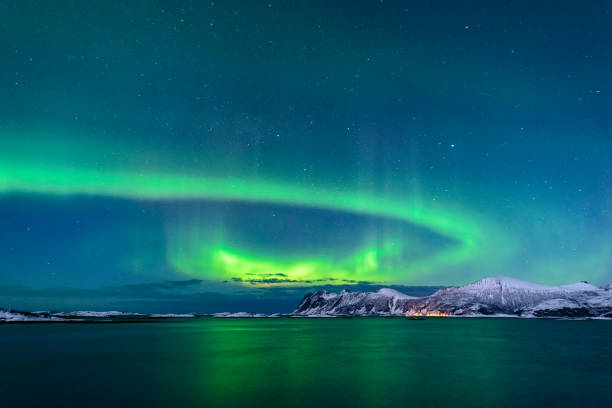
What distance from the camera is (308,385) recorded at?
120 ft

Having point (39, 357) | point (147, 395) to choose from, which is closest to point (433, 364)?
point (147, 395)

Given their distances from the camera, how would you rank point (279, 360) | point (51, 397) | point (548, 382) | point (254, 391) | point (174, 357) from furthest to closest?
point (174, 357)
point (279, 360)
point (548, 382)
point (254, 391)
point (51, 397)

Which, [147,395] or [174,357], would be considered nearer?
[147,395]

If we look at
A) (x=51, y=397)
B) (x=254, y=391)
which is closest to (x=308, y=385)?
(x=254, y=391)

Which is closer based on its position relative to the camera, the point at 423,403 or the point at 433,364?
the point at 423,403

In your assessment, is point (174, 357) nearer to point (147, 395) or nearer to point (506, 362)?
point (147, 395)

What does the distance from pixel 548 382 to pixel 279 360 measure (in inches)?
1217

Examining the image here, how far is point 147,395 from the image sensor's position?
32.2 meters

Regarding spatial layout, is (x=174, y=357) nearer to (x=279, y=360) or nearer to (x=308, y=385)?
(x=279, y=360)

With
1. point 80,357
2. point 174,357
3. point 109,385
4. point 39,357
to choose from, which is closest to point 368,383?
point 109,385

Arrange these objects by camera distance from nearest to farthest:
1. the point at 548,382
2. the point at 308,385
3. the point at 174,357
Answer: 1. the point at 308,385
2. the point at 548,382
3. the point at 174,357

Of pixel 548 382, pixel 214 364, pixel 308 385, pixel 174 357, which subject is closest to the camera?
pixel 308 385

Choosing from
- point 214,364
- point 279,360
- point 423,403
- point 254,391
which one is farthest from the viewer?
point 279,360

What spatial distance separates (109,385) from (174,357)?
1008 inches
